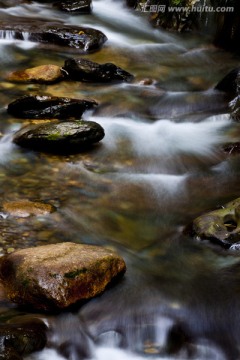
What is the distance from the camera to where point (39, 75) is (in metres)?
8.90

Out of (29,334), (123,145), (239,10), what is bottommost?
(123,145)

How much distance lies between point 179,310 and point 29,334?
3.84ft

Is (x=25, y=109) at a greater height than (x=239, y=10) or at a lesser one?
lesser

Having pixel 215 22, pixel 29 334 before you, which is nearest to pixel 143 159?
pixel 29 334

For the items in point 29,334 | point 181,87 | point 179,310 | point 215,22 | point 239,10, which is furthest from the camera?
point 215,22

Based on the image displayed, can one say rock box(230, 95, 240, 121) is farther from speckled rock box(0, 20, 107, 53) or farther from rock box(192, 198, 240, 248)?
speckled rock box(0, 20, 107, 53)

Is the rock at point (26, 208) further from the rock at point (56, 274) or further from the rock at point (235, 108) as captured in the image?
the rock at point (235, 108)

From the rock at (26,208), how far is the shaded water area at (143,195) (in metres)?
0.11

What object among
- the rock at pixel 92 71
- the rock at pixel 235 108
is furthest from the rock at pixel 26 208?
the rock at pixel 92 71

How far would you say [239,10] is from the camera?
10836 mm

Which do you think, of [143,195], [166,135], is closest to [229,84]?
[166,135]

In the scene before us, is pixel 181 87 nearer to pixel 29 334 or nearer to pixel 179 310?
pixel 179 310

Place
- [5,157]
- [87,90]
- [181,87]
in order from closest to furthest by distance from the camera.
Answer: [5,157] → [87,90] → [181,87]

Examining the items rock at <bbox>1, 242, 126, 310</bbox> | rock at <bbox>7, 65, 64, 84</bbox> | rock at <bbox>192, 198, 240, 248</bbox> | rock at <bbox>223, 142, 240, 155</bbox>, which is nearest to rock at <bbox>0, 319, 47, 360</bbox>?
rock at <bbox>1, 242, 126, 310</bbox>
